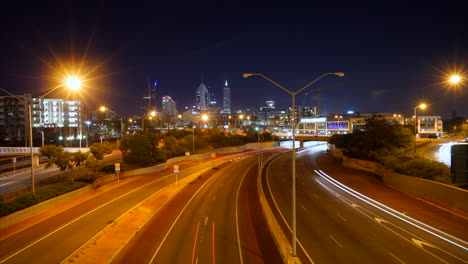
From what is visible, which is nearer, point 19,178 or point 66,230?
point 66,230

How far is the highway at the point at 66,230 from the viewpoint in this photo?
14.5 m

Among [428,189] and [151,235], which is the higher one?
[428,189]

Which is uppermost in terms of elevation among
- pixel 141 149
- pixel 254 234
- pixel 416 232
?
pixel 141 149

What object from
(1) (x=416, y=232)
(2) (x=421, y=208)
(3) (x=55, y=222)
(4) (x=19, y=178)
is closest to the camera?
(1) (x=416, y=232)

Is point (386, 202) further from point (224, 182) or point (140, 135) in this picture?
point (140, 135)

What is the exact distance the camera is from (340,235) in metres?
17.5

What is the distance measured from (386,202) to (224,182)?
20.7 m

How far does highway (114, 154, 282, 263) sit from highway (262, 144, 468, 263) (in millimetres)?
2243

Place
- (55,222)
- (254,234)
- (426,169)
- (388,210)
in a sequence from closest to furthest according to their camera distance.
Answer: (254,234) < (55,222) < (388,210) < (426,169)

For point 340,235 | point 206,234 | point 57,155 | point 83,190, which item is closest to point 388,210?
point 340,235

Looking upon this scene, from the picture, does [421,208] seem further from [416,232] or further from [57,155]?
[57,155]

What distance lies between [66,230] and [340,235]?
→ 59.6ft

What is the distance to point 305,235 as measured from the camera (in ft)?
58.0

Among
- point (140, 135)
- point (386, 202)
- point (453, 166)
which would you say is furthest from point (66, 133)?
point (453, 166)
